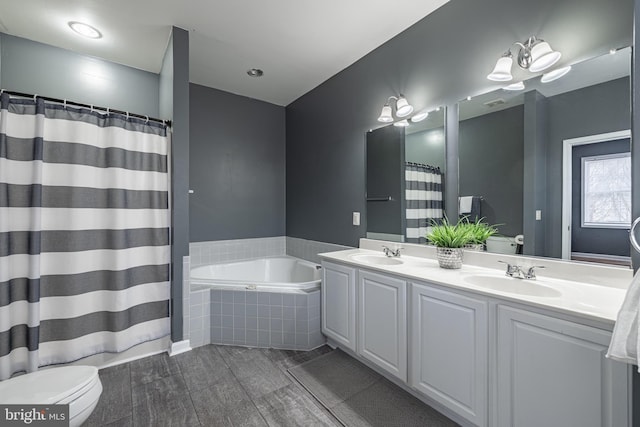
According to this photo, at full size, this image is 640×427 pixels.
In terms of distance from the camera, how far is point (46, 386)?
4.00 feet

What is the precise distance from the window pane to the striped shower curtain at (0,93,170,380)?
2811 millimetres

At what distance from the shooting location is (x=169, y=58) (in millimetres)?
2406

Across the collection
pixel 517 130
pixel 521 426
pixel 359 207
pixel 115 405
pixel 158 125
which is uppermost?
pixel 158 125

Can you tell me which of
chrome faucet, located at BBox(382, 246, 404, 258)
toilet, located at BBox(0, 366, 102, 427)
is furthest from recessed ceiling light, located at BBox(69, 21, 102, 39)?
chrome faucet, located at BBox(382, 246, 404, 258)

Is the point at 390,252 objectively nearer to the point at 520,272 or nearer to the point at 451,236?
the point at 451,236

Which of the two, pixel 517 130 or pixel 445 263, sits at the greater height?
pixel 517 130

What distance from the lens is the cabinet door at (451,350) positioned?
1313mm

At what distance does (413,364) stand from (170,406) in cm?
150

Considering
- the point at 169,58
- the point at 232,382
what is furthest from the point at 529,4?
the point at 232,382

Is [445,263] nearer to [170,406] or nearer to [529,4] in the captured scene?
[529,4]

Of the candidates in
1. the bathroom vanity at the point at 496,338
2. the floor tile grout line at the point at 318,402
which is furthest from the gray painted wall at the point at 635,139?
the floor tile grout line at the point at 318,402

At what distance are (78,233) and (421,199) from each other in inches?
101

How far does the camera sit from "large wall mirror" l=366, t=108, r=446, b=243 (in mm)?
2156

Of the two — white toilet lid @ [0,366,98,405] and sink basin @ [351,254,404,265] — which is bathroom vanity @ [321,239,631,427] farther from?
white toilet lid @ [0,366,98,405]
